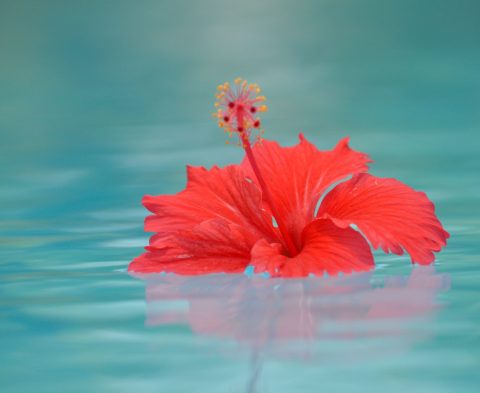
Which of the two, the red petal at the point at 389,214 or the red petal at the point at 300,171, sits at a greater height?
the red petal at the point at 300,171

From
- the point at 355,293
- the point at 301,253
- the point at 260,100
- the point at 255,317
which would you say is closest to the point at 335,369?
the point at 255,317


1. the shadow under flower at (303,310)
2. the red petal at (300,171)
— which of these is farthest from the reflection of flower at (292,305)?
the red petal at (300,171)

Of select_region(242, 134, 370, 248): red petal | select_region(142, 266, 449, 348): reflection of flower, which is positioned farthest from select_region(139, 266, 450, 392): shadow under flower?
select_region(242, 134, 370, 248): red petal

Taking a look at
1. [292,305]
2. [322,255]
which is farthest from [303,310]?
[322,255]

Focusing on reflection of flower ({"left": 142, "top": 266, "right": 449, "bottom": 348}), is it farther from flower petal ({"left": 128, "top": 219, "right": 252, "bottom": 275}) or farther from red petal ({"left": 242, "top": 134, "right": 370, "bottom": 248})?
red petal ({"left": 242, "top": 134, "right": 370, "bottom": 248})

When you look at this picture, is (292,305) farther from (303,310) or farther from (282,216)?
(282,216)

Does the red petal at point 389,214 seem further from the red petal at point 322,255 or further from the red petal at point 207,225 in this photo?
the red petal at point 207,225

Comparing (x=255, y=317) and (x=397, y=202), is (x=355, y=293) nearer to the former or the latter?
(x=255, y=317)
